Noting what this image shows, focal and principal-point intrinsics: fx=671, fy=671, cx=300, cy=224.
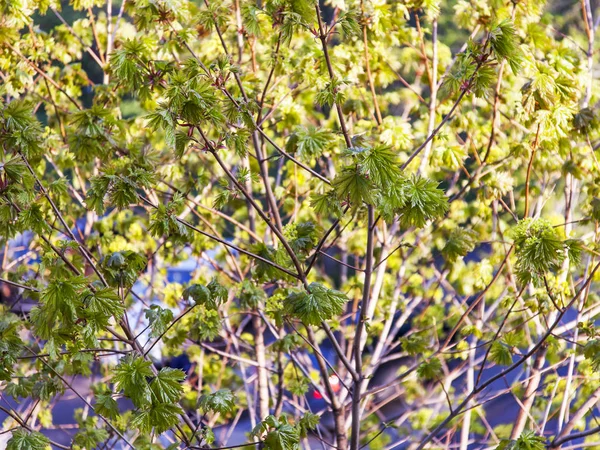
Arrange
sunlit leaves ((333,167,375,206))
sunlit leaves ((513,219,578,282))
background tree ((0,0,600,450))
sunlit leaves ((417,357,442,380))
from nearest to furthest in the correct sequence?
sunlit leaves ((333,167,375,206))
background tree ((0,0,600,450))
sunlit leaves ((513,219,578,282))
sunlit leaves ((417,357,442,380))

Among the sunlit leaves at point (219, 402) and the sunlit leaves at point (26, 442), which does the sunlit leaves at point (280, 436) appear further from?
the sunlit leaves at point (26, 442)

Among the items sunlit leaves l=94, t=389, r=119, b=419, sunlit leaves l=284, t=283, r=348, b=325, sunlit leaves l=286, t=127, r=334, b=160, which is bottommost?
sunlit leaves l=94, t=389, r=119, b=419

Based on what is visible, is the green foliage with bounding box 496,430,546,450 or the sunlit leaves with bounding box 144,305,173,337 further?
the sunlit leaves with bounding box 144,305,173,337

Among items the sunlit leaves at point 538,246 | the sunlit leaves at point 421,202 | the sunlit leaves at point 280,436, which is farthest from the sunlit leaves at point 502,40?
the sunlit leaves at point 280,436

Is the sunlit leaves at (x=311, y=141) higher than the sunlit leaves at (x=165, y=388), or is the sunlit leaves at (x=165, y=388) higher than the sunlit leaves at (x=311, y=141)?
the sunlit leaves at (x=311, y=141)

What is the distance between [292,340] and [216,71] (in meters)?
1.80

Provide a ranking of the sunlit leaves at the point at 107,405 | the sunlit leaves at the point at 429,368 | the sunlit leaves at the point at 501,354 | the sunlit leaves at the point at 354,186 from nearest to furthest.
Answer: the sunlit leaves at the point at 354,186 < the sunlit leaves at the point at 107,405 < the sunlit leaves at the point at 501,354 < the sunlit leaves at the point at 429,368

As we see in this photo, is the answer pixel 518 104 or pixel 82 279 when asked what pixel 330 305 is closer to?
pixel 82 279

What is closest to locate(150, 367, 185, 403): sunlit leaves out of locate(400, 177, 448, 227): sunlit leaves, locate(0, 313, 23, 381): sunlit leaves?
locate(0, 313, 23, 381): sunlit leaves

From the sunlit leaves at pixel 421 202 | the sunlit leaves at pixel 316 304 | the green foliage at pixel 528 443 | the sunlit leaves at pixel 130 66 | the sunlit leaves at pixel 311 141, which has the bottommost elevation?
the green foliage at pixel 528 443

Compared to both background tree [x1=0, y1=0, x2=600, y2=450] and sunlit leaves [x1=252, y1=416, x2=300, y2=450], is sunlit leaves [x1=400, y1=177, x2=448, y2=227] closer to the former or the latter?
background tree [x1=0, y1=0, x2=600, y2=450]

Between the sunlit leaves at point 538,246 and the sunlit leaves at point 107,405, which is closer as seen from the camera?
the sunlit leaves at point 538,246

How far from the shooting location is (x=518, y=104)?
11.2 ft

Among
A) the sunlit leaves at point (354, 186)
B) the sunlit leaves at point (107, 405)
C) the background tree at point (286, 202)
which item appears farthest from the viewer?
the sunlit leaves at point (107, 405)
